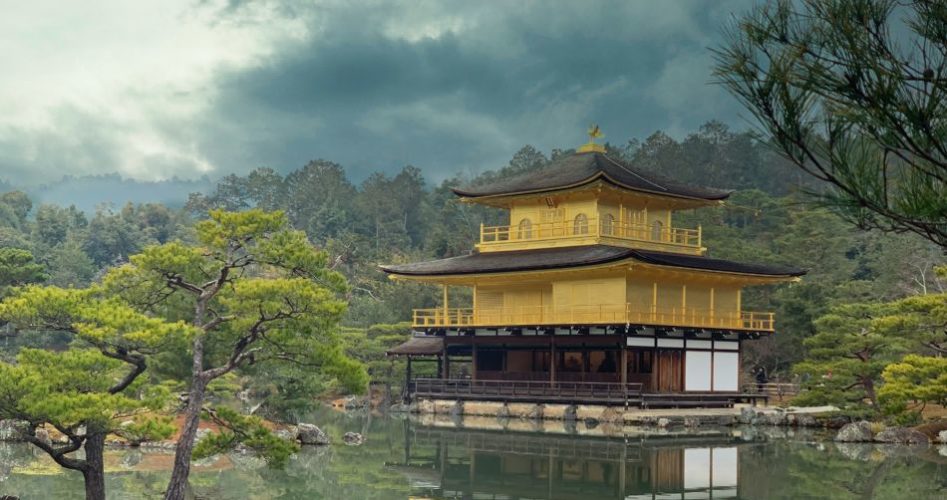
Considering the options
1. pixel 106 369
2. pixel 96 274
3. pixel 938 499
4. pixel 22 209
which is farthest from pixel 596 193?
pixel 22 209

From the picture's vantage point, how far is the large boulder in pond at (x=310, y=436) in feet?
94.8

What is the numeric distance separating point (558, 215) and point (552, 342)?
629cm

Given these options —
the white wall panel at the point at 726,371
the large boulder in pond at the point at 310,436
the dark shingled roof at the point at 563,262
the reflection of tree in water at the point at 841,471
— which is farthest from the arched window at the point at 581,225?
the large boulder in pond at the point at 310,436

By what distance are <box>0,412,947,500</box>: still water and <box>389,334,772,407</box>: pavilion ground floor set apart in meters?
7.30

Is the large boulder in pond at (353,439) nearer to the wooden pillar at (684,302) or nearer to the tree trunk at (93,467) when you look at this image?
the wooden pillar at (684,302)

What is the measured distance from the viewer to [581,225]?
43.0 m

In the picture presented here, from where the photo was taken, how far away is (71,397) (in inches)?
572

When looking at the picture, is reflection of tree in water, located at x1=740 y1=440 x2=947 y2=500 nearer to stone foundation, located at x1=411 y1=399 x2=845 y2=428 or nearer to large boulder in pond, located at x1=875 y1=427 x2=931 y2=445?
large boulder in pond, located at x1=875 y1=427 x2=931 y2=445

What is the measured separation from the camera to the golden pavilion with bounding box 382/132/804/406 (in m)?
39.1

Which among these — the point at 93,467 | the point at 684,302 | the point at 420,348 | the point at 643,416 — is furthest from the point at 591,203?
the point at 93,467

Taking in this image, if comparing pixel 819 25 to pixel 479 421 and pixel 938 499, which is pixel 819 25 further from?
pixel 479 421

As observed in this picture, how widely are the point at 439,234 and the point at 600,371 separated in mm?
38733

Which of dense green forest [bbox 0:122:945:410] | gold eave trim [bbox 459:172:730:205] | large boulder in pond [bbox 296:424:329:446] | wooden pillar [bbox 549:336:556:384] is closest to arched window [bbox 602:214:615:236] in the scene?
gold eave trim [bbox 459:172:730:205]

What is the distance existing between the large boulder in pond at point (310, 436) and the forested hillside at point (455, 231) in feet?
66.1
